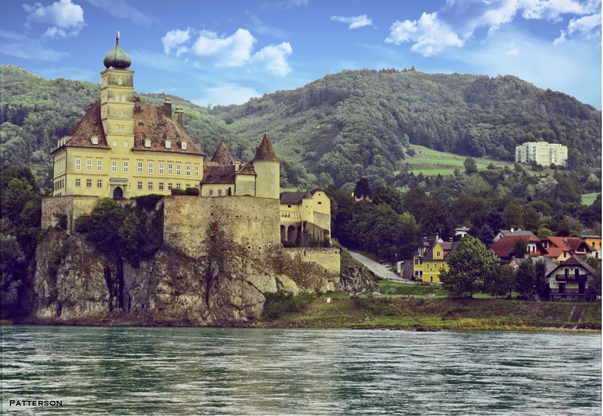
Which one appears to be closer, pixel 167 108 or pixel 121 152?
pixel 121 152

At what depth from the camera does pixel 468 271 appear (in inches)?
3174

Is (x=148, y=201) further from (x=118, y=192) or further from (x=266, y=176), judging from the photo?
(x=266, y=176)

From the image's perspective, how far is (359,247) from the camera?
361 ft

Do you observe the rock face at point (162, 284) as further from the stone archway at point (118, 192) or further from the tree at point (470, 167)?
the tree at point (470, 167)

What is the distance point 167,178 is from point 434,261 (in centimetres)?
2724

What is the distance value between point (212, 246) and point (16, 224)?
20412 millimetres

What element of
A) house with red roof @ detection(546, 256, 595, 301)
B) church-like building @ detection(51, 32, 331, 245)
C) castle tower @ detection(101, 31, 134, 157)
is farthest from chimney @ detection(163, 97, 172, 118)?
house with red roof @ detection(546, 256, 595, 301)

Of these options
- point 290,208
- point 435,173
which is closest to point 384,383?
point 290,208

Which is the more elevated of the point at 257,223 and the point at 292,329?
the point at 257,223

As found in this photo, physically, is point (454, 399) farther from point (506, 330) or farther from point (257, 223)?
point (257, 223)

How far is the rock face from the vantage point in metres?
79.7

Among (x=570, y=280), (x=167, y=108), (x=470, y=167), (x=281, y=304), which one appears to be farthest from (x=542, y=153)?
(x=281, y=304)

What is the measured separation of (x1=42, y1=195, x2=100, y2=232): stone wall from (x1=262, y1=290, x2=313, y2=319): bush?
17.9 meters

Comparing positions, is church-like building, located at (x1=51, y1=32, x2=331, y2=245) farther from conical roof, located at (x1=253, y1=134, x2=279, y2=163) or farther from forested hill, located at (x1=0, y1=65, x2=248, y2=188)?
forested hill, located at (x1=0, y1=65, x2=248, y2=188)
